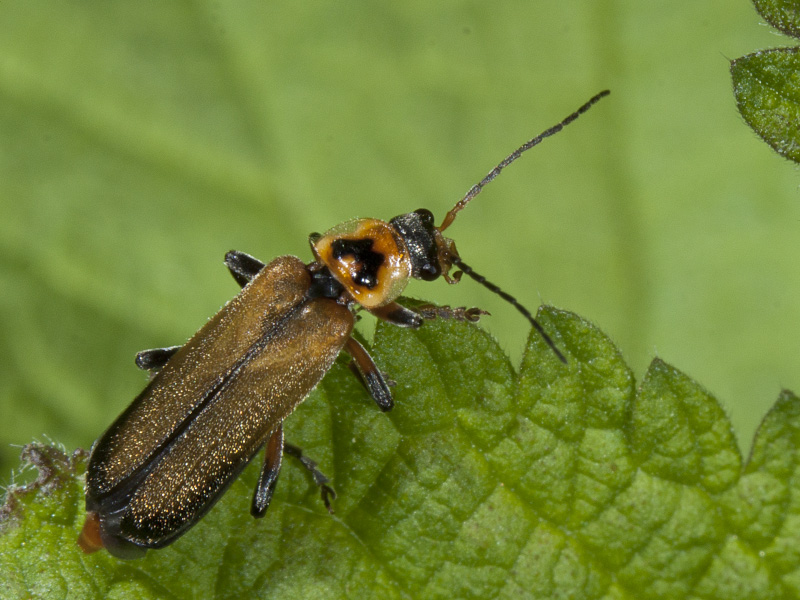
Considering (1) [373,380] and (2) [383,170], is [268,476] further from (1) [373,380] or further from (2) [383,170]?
(2) [383,170]

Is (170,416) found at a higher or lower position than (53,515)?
higher

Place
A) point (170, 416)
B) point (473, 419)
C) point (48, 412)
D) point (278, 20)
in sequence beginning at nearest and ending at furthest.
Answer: point (473, 419), point (170, 416), point (48, 412), point (278, 20)

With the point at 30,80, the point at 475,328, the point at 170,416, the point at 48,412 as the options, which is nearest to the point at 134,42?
the point at 30,80

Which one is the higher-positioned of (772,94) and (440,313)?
(772,94)

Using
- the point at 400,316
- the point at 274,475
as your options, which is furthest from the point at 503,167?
the point at 274,475

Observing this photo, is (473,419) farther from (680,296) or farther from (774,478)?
(680,296)

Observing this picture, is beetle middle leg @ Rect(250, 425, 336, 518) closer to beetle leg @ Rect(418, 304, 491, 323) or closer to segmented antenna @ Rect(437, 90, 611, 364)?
beetle leg @ Rect(418, 304, 491, 323)
